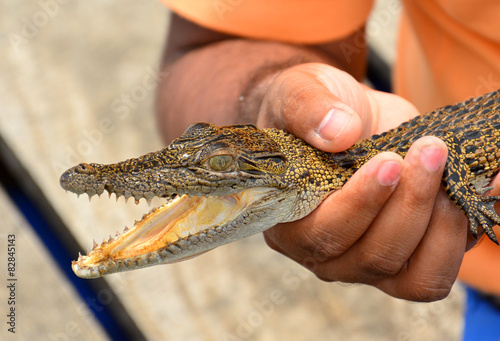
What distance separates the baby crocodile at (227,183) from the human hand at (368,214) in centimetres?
7

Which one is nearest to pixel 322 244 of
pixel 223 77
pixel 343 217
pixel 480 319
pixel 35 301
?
pixel 343 217

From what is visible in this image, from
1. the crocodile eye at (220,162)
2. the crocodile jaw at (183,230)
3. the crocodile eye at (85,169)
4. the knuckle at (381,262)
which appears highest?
the crocodile eye at (85,169)

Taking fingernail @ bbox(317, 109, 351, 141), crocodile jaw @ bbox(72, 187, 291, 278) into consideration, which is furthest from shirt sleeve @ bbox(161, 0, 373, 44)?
crocodile jaw @ bbox(72, 187, 291, 278)

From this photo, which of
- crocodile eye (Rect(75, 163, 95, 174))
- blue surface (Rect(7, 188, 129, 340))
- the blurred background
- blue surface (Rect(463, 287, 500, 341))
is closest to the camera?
crocodile eye (Rect(75, 163, 95, 174))

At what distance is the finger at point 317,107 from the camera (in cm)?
191

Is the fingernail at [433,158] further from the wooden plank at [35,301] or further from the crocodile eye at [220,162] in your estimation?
the wooden plank at [35,301]

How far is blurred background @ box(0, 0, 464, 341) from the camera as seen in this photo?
12.9ft

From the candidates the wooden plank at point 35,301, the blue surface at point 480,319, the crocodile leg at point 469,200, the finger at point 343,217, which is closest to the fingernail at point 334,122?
the finger at point 343,217

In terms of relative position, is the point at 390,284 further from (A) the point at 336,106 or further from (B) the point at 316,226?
(A) the point at 336,106

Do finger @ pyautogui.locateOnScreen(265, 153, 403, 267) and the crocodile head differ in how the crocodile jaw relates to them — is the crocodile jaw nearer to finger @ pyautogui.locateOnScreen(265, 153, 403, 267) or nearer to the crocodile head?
the crocodile head

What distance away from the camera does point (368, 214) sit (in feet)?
6.32

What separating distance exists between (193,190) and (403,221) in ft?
2.40

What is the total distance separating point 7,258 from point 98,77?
182 centimetres

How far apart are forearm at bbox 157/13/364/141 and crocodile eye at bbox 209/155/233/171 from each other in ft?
2.06
